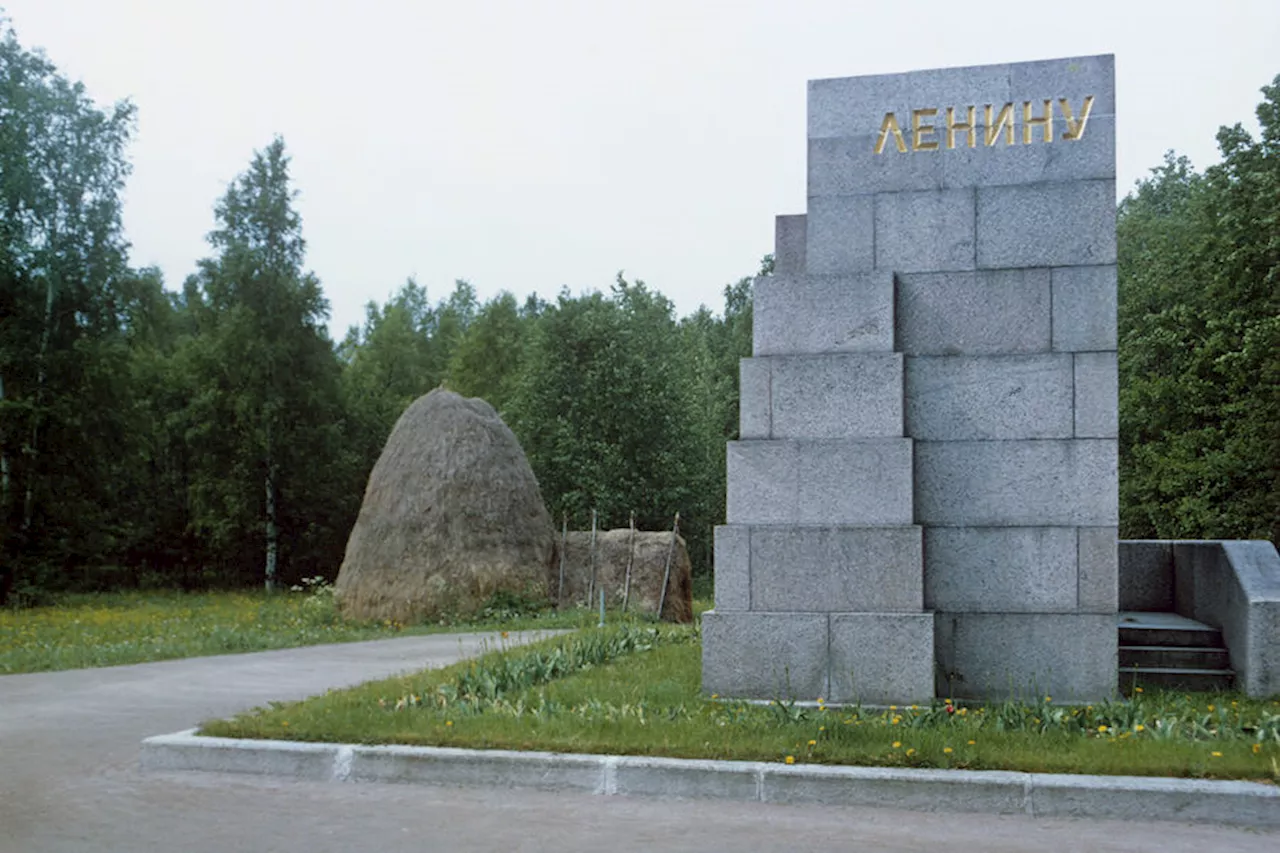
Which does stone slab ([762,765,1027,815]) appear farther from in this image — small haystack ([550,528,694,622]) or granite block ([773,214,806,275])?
small haystack ([550,528,694,622])

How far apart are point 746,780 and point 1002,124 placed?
539 cm

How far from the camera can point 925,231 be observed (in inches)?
369

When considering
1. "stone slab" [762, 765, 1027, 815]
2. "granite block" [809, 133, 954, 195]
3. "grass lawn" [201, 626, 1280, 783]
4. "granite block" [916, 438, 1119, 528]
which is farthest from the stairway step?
"granite block" [809, 133, 954, 195]

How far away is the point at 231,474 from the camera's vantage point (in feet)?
122

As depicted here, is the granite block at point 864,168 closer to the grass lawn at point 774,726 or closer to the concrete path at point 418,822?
the grass lawn at point 774,726

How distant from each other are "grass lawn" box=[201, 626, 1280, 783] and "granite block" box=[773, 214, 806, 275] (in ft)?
11.2

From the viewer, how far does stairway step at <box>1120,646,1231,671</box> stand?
998 centimetres

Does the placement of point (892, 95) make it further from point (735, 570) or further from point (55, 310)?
point (55, 310)

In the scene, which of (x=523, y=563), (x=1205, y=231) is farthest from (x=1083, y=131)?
(x=1205, y=231)

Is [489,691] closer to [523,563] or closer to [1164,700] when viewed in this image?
[1164,700]

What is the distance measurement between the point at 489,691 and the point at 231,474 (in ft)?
100

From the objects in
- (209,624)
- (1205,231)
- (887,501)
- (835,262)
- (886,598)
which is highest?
(1205,231)

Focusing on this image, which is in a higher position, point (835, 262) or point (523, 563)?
point (835, 262)

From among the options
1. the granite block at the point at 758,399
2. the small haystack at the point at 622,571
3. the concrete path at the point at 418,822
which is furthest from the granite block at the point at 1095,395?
the small haystack at the point at 622,571
